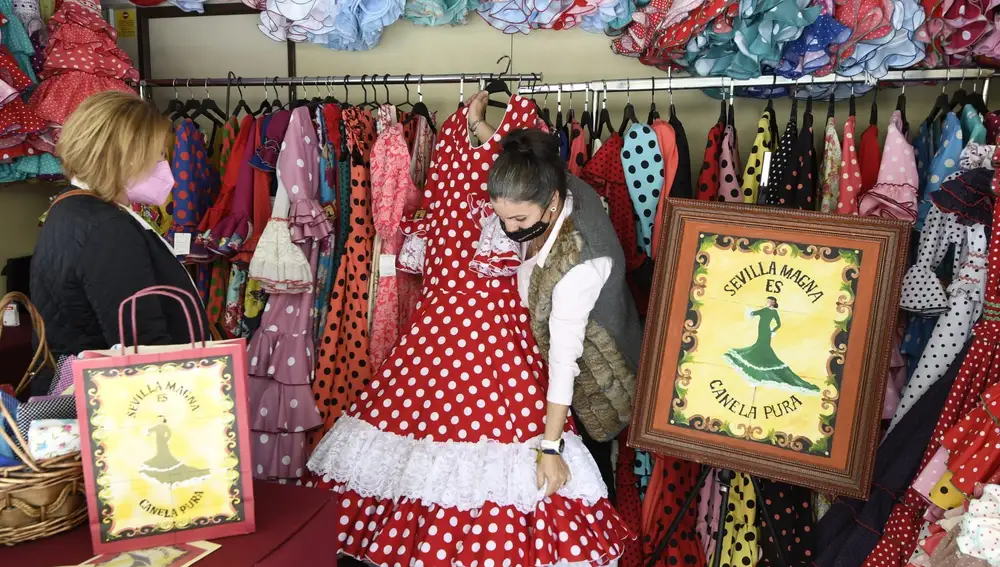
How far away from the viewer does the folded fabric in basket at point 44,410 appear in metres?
1.30

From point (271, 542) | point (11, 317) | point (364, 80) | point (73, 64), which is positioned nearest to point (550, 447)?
point (271, 542)

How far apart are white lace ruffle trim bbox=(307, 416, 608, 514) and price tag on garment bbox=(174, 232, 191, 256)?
1026 millimetres

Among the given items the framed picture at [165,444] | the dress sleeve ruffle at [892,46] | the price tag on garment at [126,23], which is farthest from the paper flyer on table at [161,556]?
the price tag on garment at [126,23]

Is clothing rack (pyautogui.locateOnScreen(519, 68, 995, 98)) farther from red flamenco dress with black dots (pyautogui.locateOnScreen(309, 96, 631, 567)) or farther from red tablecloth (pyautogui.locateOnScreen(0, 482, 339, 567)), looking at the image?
red tablecloth (pyautogui.locateOnScreen(0, 482, 339, 567))

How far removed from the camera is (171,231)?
2.86m

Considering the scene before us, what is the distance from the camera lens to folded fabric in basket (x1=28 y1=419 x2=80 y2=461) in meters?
1.26

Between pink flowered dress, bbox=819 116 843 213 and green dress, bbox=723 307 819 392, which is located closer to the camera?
green dress, bbox=723 307 819 392

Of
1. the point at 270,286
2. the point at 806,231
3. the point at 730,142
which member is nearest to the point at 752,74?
the point at 730,142

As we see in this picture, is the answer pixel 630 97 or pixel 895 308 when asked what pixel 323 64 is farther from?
pixel 895 308

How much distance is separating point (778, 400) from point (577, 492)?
58 centimetres

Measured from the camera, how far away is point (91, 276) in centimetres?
160

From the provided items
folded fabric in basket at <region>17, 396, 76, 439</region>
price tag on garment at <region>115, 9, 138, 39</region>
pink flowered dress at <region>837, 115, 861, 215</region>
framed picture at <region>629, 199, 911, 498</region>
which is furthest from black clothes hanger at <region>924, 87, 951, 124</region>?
price tag on garment at <region>115, 9, 138, 39</region>

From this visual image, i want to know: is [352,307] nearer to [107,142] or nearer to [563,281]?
[563,281]

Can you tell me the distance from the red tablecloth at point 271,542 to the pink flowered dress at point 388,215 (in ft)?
4.00
